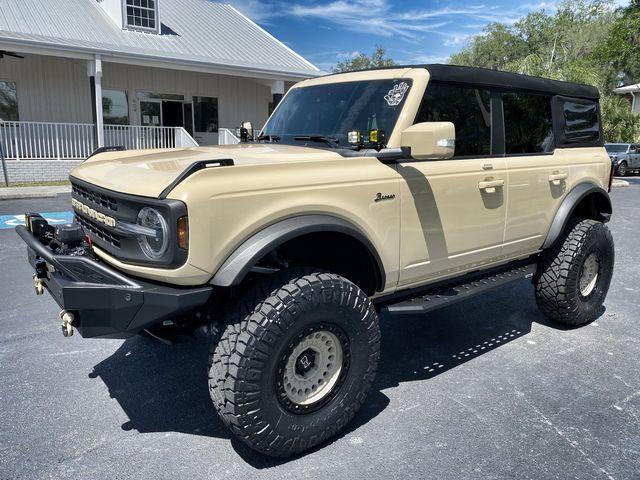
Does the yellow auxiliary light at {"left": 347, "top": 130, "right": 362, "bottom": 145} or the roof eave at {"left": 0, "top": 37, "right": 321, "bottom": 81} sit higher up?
the roof eave at {"left": 0, "top": 37, "right": 321, "bottom": 81}

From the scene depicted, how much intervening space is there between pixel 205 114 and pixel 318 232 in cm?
1856

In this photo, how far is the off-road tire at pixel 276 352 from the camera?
2471mm

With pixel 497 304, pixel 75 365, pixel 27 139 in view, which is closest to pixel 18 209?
pixel 27 139

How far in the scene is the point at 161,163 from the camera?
279 centimetres

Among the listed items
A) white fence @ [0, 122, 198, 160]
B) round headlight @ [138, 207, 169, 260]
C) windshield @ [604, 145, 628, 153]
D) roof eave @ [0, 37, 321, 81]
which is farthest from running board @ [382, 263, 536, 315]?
windshield @ [604, 145, 628, 153]

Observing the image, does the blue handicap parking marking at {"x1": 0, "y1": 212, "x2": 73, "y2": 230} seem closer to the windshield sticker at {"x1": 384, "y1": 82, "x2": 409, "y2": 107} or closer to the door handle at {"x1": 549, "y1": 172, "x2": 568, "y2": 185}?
the windshield sticker at {"x1": 384, "y1": 82, "x2": 409, "y2": 107}

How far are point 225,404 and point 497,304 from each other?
3599 mm

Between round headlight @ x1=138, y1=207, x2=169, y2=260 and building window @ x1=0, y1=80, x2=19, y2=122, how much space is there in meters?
16.6

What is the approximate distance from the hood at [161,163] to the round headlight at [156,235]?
0.09 meters

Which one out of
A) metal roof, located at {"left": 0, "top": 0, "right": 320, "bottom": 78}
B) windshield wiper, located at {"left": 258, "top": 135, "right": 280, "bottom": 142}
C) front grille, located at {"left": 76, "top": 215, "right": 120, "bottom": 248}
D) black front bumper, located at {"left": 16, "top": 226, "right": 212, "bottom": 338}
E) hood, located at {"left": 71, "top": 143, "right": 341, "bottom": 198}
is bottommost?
black front bumper, located at {"left": 16, "top": 226, "right": 212, "bottom": 338}

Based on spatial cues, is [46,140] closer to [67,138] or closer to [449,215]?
[67,138]

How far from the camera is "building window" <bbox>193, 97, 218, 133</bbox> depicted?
65.3 ft

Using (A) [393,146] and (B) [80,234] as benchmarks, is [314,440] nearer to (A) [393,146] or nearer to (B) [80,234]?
(A) [393,146]

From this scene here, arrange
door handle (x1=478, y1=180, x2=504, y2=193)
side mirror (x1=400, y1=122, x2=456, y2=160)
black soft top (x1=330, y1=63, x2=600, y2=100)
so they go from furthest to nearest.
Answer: door handle (x1=478, y1=180, x2=504, y2=193), black soft top (x1=330, y1=63, x2=600, y2=100), side mirror (x1=400, y1=122, x2=456, y2=160)
